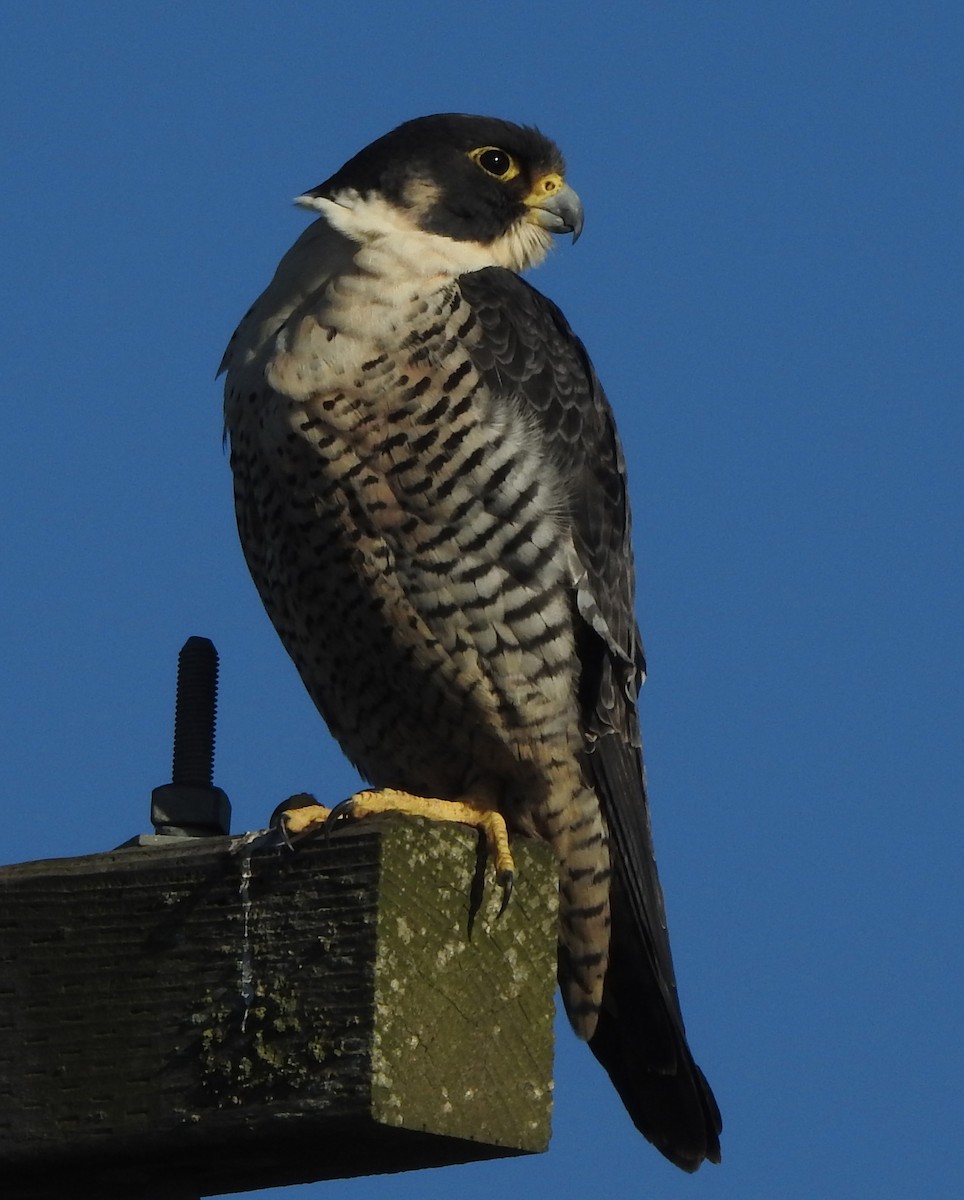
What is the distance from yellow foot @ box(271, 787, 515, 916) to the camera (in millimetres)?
2537

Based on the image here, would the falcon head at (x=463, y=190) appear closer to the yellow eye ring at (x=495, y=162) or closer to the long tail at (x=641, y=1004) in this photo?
the yellow eye ring at (x=495, y=162)

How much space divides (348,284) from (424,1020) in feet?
7.45

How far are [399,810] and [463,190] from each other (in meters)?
2.34

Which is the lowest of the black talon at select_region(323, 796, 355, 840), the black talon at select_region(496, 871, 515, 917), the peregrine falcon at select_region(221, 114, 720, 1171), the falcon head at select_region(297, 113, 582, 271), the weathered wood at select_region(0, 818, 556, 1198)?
the weathered wood at select_region(0, 818, 556, 1198)

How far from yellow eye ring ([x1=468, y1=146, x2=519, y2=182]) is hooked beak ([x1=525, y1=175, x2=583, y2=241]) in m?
0.08

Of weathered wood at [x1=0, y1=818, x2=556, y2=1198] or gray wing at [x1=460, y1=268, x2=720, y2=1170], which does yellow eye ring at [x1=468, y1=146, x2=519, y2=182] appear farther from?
weathered wood at [x1=0, y1=818, x2=556, y2=1198]

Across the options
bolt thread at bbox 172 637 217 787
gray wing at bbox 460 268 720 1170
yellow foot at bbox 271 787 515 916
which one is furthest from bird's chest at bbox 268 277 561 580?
bolt thread at bbox 172 637 217 787

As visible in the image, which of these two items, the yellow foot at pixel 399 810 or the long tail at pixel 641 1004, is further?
the long tail at pixel 641 1004

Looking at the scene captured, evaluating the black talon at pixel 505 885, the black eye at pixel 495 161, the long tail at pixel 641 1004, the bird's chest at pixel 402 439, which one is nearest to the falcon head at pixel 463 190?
the black eye at pixel 495 161

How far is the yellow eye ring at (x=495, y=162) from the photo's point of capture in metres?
4.87

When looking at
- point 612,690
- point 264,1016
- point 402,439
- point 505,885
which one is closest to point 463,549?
point 402,439

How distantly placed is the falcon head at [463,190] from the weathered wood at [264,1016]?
2.29 m

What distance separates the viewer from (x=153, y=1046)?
7.80 feet

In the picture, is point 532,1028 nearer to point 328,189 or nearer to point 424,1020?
point 424,1020
